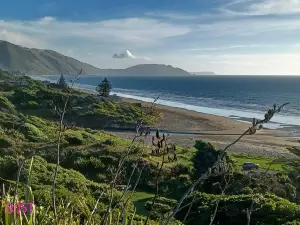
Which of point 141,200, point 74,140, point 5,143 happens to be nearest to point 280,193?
point 141,200

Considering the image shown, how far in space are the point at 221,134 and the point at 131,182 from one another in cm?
3338

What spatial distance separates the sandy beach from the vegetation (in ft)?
48.6

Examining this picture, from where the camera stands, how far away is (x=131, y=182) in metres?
17.7

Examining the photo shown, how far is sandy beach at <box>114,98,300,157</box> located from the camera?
4012 cm

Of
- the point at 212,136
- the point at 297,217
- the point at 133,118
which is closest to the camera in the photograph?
the point at 297,217

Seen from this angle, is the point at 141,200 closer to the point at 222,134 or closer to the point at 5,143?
the point at 5,143

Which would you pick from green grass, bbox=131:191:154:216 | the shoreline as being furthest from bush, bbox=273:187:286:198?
the shoreline

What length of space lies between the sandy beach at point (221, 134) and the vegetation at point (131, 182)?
14.8 metres

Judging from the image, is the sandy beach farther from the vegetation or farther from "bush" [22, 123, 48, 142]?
the vegetation

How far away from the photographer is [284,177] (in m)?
17.7

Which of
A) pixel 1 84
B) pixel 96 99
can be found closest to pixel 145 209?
pixel 96 99

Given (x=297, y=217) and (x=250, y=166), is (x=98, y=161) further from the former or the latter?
(x=297, y=217)

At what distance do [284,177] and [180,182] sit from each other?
179 inches

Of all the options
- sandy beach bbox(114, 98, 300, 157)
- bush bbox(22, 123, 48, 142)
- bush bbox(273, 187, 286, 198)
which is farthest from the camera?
sandy beach bbox(114, 98, 300, 157)
